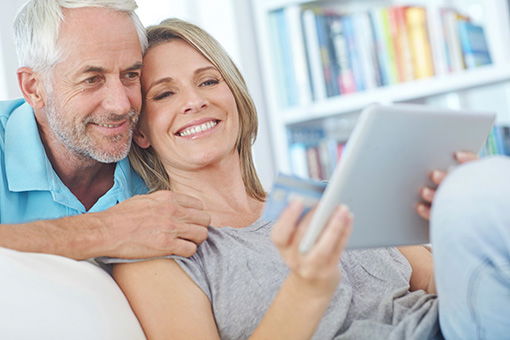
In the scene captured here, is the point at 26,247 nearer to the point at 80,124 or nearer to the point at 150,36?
the point at 80,124

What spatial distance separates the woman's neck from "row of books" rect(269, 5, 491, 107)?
54.2 inches

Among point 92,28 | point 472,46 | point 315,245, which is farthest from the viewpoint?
point 472,46

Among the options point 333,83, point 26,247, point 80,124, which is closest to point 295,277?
point 26,247

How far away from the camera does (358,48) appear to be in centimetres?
285

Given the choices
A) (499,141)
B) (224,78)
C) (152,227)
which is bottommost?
(499,141)

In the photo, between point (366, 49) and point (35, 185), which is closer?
point (35, 185)

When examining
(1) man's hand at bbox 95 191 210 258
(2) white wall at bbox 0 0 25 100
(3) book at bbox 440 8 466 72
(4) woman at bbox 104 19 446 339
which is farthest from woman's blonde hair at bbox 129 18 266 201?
(3) book at bbox 440 8 466 72

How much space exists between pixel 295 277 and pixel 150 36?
872 mm

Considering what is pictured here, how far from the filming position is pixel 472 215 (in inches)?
35.2

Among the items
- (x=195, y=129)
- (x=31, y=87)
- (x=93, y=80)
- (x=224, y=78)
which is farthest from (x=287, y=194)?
(x=31, y=87)

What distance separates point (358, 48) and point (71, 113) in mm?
1516

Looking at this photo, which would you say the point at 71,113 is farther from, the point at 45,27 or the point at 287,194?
the point at 287,194

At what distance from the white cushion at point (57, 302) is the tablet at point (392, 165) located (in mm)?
378

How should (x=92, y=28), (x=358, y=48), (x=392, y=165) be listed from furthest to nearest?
1. (x=358, y=48)
2. (x=92, y=28)
3. (x=392, y=165)
